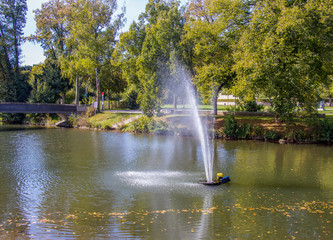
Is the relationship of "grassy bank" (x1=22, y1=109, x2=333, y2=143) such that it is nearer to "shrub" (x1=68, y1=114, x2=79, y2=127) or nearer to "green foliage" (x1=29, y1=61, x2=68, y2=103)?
"shrub" (x1=68, y1=114, x2=79, y2=127)

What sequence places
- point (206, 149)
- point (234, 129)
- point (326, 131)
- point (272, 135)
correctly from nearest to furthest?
1. point (206, 149)
2. point (326, 131)
3. point (272, 135)
4. point (234, 129)

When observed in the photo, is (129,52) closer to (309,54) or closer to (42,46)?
(309,54)

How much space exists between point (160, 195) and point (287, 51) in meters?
22.4

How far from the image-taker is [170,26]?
40.5 metres

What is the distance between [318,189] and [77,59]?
43012mm

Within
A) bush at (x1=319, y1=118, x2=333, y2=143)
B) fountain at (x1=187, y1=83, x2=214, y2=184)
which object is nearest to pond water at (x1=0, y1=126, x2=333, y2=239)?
fountain at (x1=187, y1=83, x2=214, y2=184)

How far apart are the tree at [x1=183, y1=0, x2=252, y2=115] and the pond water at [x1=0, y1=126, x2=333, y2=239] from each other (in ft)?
41.3

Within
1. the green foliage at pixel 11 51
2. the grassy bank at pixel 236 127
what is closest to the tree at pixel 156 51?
the grassy bank at pixel 236 127

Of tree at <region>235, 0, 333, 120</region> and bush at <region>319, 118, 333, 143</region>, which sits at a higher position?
tree at <region>235, 0, 333, 120</region>

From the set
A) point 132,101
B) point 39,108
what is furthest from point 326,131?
point 132,101

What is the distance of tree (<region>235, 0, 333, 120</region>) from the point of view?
3075 centimetres

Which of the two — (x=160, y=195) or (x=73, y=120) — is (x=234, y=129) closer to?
(x=160, y=195)

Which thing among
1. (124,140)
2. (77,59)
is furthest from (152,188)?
(77,59)

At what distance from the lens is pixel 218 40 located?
37.7 m
